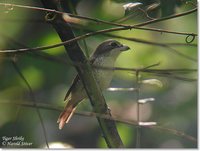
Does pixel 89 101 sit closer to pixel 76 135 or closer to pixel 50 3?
pixel 76 135

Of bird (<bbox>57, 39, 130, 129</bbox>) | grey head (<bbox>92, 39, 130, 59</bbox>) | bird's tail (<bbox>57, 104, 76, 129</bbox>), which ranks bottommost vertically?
bird's tail (<bbox>57, 104, 76, 129</bbox>)

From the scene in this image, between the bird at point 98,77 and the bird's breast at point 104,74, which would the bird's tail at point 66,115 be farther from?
the bird's breast at point 104,74

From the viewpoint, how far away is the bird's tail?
5.02ft

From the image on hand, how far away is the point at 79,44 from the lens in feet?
4.87

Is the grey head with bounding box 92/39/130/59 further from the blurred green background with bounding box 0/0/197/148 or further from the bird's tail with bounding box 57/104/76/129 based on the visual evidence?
the bird's tail with bounding box 57/104/76/129

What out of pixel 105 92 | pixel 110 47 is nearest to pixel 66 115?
→ pixel 105 92

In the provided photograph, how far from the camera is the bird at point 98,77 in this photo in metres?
1.54

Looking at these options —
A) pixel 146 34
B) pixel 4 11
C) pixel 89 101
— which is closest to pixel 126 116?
pixel 89 101

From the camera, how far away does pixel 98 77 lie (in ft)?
4.98

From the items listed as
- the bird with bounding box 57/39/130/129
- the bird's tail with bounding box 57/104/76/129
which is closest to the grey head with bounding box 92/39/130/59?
the bird with bounding box 57/39/130/129

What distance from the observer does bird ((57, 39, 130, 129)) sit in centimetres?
154

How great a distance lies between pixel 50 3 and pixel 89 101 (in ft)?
1.14

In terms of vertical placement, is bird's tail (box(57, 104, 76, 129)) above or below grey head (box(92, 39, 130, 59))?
below

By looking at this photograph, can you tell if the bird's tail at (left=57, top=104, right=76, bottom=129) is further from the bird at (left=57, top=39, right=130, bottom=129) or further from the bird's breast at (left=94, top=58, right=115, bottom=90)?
the bird's breast at (left=94, top=58, right=115, bottom=90)
